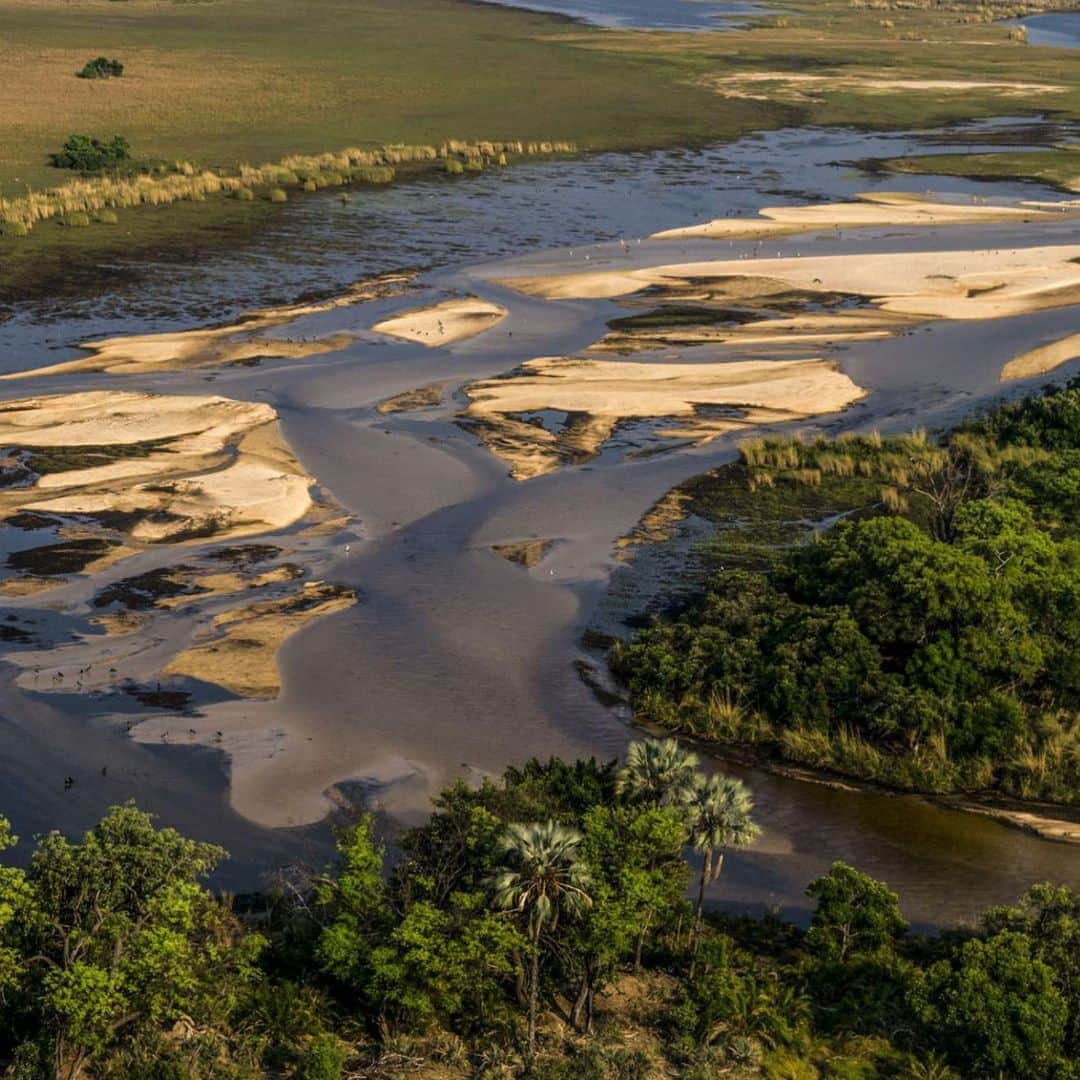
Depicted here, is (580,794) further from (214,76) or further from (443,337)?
(214,76)

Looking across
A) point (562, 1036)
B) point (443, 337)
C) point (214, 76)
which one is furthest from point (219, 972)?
point (214, 76)

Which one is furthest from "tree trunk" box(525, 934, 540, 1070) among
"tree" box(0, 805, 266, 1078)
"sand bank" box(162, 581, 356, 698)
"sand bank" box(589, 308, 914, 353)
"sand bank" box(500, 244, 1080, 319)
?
"sand bank" box(500, 244, 1080, 319)

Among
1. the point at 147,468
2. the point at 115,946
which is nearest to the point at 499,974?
the point at 115,946

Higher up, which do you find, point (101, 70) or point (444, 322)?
point (101, 70)

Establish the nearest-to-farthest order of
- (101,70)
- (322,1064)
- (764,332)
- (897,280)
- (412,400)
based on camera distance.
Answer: (322,1064)
(412,400)
(764,332)
(897,280)
(101,70)

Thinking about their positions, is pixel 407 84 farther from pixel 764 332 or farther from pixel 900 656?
pixel 900 656

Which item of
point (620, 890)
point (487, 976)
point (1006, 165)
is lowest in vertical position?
point (487, 976)
